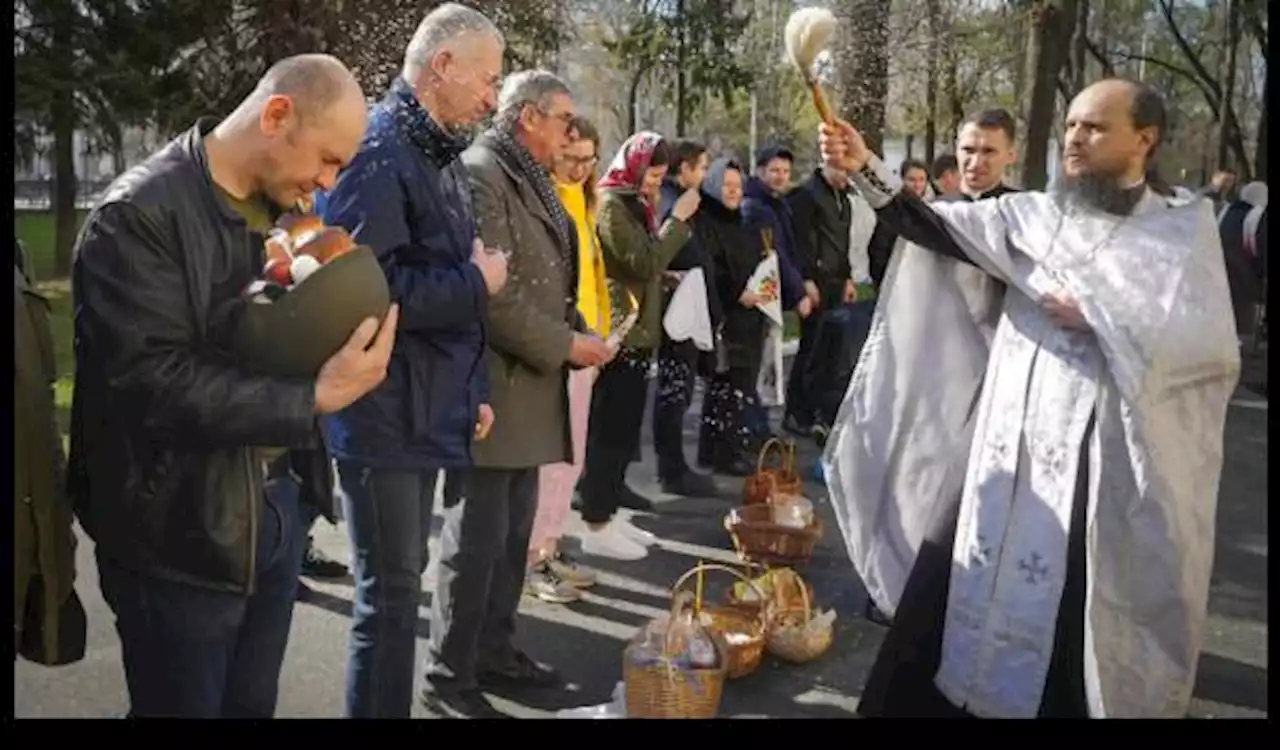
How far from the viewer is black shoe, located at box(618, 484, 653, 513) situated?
380cm

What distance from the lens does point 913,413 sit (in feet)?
9.63

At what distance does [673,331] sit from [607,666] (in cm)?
119

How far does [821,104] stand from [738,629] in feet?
3.97

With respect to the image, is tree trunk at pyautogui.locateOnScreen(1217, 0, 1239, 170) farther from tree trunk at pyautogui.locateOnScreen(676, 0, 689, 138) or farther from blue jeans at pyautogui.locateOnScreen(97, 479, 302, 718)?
blue jeans at pyautogui.locateOnScreen(97, 479, 302, 718)

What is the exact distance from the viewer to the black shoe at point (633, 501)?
Result: 3.80 metres

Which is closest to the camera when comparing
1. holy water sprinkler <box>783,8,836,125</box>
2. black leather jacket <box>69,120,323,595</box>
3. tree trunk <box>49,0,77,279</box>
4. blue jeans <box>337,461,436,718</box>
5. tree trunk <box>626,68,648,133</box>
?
black leather jacket <box>69,120,323,595</box>

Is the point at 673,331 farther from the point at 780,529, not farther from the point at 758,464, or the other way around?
the point at 780,529

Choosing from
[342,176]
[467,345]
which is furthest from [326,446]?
[342,176]

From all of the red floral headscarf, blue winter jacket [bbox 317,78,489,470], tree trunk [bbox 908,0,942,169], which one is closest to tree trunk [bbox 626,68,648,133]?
the red floral headscarf

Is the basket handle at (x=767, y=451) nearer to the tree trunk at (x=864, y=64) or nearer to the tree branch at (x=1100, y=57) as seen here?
the tree trunk at (x=864, y=64)

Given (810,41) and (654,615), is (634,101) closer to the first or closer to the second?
(810,41)

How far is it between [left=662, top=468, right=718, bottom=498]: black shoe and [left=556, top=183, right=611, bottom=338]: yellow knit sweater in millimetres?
748

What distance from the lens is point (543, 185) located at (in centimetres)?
281

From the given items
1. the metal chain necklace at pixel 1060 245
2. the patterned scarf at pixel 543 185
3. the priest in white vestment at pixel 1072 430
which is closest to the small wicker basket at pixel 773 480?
the priest in white vestment at pixel 1072 430
